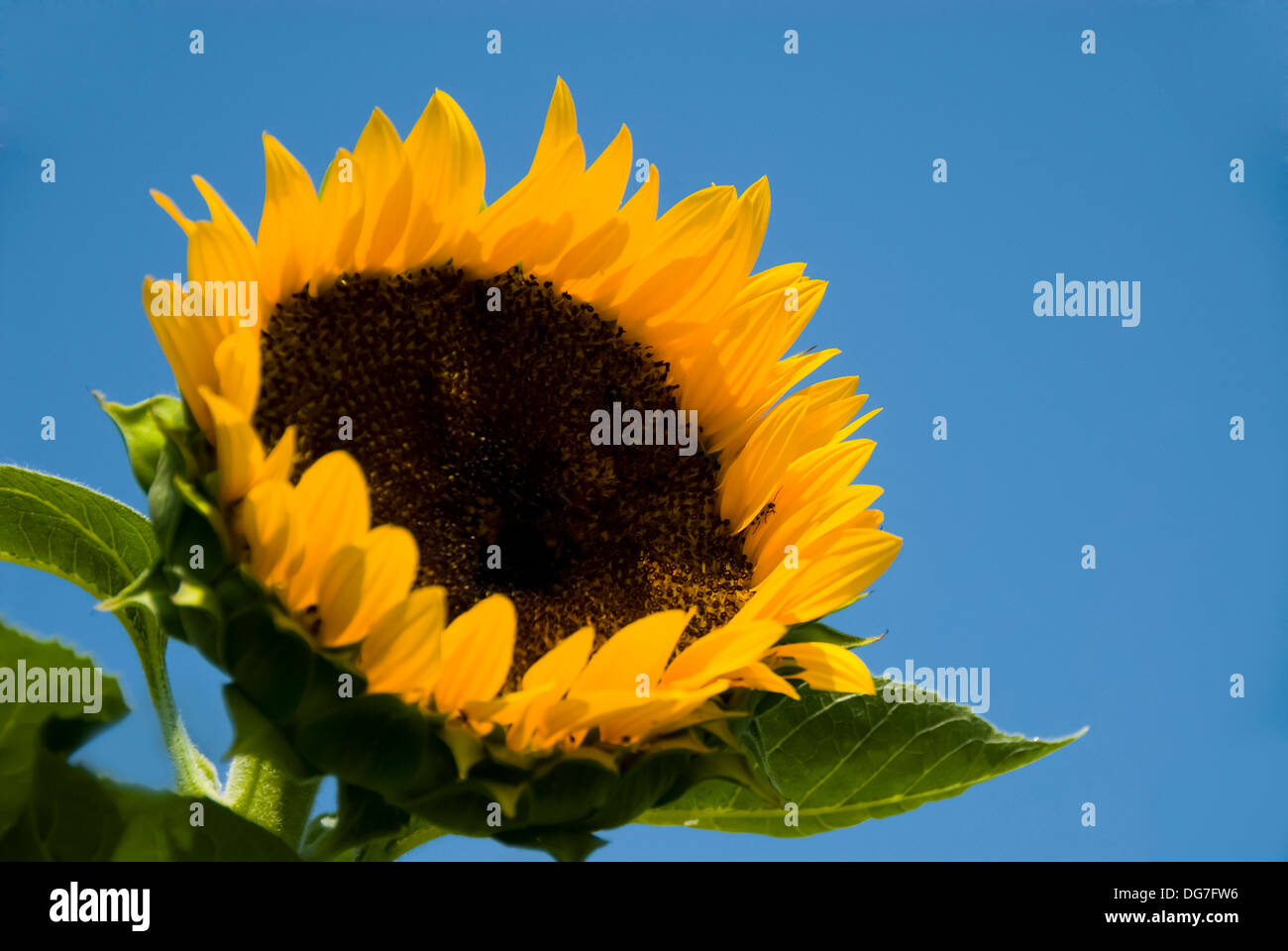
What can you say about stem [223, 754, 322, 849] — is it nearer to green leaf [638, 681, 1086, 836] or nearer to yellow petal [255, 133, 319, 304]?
green leaf [638, 681, 1086, 836]

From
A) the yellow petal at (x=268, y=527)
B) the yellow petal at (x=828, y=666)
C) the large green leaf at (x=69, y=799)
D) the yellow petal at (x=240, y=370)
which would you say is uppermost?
the yellow petal at (x=240, y=370)

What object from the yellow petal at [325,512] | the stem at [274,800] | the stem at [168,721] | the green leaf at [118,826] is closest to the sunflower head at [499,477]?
the yellow petal at [325,512]

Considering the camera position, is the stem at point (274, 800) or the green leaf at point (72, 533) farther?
the green leaf at point (72, 533)

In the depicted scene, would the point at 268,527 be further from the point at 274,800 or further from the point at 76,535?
the point at 76,535

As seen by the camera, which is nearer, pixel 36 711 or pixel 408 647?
pixel 408 647

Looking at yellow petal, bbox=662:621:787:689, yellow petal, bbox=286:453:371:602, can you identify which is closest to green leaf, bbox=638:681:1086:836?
yellow petal, bbox=662:621:787:689

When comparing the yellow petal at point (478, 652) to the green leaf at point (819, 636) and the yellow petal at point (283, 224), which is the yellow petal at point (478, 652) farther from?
the yellow petal at point (283, 224)

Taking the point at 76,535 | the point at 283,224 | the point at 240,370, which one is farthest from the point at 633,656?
the point at 76,535
